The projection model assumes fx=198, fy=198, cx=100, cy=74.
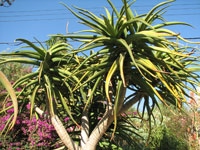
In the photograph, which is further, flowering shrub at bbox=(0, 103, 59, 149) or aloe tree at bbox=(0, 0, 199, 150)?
flowering shrub at bbox=(0, 103, 59, 149)

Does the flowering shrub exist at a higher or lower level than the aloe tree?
lower

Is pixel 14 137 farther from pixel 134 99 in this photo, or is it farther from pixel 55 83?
pixel 134 99

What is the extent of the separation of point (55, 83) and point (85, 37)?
1.09 metres

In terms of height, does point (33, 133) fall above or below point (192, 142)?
above

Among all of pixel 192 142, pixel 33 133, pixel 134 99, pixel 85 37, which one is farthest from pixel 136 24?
pixel 192 142

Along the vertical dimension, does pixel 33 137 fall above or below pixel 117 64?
below

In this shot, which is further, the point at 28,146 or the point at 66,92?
the point at 28,146

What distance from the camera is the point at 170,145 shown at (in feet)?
19.6

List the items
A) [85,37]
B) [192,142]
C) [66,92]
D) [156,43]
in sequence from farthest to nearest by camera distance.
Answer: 1. [192,142]
2. [66,92]
3. [85,37]
4. [156,43]

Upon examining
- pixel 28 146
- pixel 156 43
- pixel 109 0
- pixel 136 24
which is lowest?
pixel 28 146

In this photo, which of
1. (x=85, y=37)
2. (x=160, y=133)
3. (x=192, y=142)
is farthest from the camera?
(x=160, y=133)

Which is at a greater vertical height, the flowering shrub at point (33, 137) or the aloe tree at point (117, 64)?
the aloe tree at point (117, 64)

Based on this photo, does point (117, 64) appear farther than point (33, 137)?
No

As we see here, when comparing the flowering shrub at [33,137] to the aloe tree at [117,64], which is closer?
the aloe tree at [117,64]
